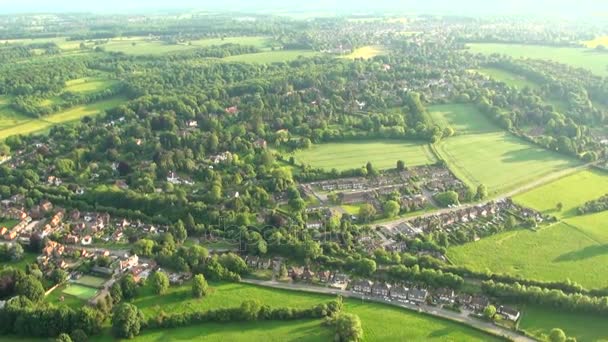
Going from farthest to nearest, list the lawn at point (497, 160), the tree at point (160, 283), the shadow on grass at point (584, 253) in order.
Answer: the lawn at point (497, 160) < the shadow on grass at point (584, 253) < the tree at point (160, 283)

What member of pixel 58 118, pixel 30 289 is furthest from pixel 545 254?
pixel 58 118

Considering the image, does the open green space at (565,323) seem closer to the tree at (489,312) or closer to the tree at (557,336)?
the tree at (557,336)

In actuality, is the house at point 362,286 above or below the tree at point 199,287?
below

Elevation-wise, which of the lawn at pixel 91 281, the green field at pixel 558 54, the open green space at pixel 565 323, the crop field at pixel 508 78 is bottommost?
the open green space at pixel 565 323

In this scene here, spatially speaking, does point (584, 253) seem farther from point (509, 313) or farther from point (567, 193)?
point (509, 313)

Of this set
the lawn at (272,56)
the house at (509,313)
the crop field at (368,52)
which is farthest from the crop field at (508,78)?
the house at (509,313)

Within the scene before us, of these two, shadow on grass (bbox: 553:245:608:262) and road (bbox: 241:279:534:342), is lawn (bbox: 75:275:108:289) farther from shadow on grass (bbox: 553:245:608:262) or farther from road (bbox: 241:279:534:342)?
shadow on grass (bbox: 553:245:608:262)
